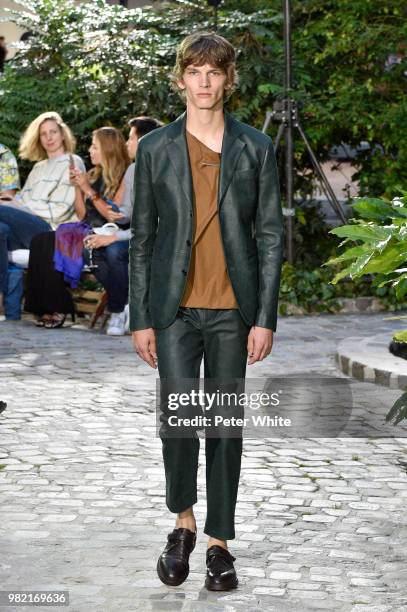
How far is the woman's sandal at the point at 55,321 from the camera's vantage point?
12.2m

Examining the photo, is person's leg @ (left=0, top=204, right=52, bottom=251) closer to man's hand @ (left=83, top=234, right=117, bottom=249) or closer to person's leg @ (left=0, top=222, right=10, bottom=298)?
person's leg @ (left=0, top=222, right=10, bottom=298)

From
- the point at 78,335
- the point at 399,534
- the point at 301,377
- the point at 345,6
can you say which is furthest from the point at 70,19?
the point at 399,534

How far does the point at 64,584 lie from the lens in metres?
5.19

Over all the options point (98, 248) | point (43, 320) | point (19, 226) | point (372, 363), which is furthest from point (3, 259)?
point (372, 363)

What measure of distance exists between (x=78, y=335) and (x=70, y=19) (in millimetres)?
4960

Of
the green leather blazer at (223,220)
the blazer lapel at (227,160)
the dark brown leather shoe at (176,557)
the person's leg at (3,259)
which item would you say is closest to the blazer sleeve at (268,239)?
the green leather blazer at (223,220)

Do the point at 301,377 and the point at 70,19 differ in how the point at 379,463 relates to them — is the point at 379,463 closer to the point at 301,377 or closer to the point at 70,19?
the point at 301,377

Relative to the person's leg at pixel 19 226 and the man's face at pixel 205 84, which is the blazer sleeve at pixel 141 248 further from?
the person's leg at pixel 19 226

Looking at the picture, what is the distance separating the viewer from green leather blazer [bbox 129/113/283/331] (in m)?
5.14

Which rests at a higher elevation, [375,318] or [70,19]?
[70,19]

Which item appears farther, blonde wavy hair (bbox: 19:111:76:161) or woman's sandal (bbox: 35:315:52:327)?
blonde wavy hair (bbox: 19:111:76:161)

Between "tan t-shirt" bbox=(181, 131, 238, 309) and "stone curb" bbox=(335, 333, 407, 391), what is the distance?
13.8ft

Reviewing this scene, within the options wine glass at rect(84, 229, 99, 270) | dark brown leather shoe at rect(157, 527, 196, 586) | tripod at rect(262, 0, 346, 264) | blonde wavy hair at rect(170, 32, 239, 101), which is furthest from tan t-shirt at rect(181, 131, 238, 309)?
tripod at rect(262, 0, 346, 264)

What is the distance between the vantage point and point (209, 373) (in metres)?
5.26
